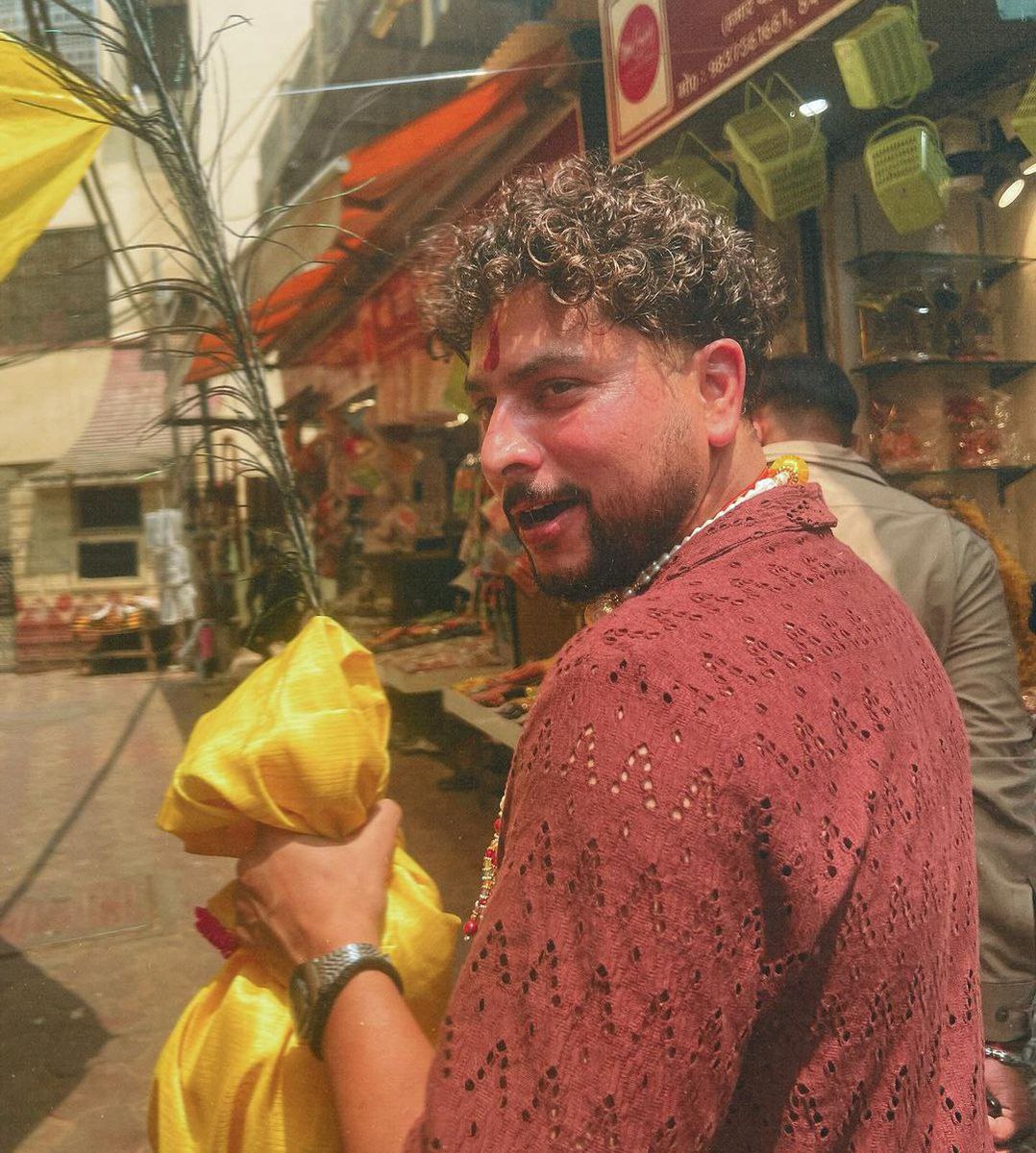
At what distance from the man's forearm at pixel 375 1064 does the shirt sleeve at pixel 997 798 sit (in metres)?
1.61

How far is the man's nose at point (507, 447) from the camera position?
99cm

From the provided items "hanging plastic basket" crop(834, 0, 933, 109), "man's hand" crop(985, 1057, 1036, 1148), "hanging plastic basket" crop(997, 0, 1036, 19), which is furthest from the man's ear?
"hanging plastic basket" crop(997, 0, 1036, 19)

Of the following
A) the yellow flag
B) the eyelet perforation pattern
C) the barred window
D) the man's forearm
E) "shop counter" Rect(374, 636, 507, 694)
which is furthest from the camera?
"shop counter" Rect(374, 636, 507, 694)

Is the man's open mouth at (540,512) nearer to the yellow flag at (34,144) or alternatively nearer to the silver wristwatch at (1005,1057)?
the yellow flag at (34,144)

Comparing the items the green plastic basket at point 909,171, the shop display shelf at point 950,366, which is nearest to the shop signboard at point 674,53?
the green plastic basket at point 909,171

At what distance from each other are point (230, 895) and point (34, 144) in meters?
1.44

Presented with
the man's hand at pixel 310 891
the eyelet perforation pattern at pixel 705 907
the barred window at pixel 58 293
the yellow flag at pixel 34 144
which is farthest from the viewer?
the barred window at pixel 58 293

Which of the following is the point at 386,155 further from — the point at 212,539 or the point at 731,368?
the point at 731,368

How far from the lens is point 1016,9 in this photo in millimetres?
2424

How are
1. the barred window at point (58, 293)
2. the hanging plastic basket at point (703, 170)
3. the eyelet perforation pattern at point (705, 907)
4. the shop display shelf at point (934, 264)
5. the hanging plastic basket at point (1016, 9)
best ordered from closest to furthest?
the eyelet perforation pattern at point (705, 907), the barred window at point (58, 293), the hanging plastic basket at point (1016, 9), the hanging plastic basket at point (703, 170), the shop display shelf at point (934, 264)

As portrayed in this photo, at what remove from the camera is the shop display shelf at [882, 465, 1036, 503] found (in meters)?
2.93

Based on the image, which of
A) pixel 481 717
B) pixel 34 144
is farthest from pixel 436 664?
pixel 34 144

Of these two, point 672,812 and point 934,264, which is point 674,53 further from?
point 672,812

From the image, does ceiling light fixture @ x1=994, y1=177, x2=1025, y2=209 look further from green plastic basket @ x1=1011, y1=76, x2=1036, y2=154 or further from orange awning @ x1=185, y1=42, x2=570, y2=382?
orange awning @ x1=185, y1=42, x2=570, y2=382
